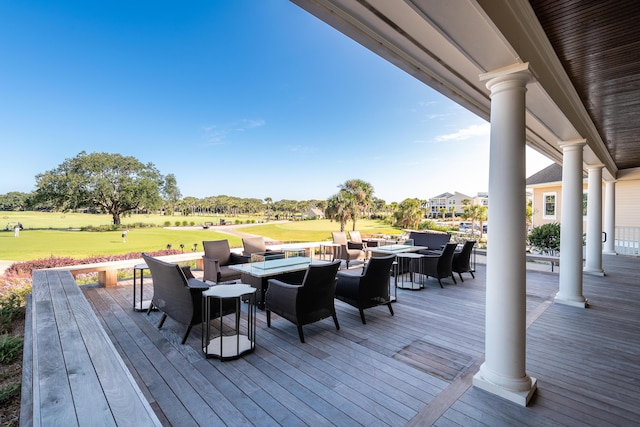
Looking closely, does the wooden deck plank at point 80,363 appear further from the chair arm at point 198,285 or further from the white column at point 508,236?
the white column at point 508,236

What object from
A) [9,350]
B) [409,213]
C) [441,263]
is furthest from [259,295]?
[409,213]

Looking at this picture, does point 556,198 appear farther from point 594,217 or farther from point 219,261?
point 219,261

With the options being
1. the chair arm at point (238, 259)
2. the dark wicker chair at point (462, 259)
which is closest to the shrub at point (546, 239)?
the dark wicker chair at point (462, 259)

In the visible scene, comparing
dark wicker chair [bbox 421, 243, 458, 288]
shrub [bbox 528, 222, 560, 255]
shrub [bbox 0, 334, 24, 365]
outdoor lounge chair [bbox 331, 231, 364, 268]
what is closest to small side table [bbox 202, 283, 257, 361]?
shrub [bbox 0, 334, 24, 365]

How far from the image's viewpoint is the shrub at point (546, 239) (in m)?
9.32

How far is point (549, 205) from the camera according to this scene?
42.3ft

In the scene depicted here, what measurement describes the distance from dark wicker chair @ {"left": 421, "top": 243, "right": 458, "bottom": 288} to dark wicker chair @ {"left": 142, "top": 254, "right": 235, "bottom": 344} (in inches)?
160

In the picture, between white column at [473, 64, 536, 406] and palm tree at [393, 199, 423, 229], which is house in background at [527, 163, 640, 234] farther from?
white column at [473, 64, 536, 406]

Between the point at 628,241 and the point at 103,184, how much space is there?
19805 millimetres

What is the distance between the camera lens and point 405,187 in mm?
25062

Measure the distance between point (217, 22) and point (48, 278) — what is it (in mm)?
9460

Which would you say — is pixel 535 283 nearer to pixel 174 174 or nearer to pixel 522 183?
pixel 522 183

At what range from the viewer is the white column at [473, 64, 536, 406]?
7.11ft

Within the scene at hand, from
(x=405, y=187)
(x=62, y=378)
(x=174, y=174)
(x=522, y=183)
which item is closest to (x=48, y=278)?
(x=62, y=378)
